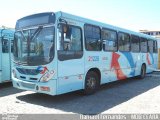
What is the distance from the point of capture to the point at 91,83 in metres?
9.73

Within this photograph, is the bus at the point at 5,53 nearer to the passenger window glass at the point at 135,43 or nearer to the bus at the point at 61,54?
the bus at the point at 61,54

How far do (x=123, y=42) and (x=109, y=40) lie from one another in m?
1.63

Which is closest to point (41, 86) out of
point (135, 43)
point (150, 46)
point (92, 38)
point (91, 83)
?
point (91, 83)

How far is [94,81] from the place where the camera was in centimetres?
991

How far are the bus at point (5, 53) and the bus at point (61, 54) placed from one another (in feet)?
7.38

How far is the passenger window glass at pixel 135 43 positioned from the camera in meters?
13.7

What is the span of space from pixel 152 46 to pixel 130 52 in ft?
14.8

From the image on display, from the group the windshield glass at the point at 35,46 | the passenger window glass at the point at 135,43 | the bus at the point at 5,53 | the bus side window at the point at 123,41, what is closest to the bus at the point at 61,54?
the windshield glass at the point at 35,46

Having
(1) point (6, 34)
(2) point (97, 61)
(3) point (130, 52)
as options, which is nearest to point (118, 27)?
(3) point (130, 52)

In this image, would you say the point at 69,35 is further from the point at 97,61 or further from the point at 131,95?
the point at 131,95

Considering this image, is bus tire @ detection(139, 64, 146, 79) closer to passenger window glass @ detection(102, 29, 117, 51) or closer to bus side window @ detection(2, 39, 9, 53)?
passenger window glass @ detection(102, 29, 117, 51)

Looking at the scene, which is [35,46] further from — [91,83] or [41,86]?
[91,83]

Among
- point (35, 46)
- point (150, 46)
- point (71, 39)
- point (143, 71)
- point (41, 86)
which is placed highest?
point (71, 39)

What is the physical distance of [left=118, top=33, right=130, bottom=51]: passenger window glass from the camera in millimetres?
12103
